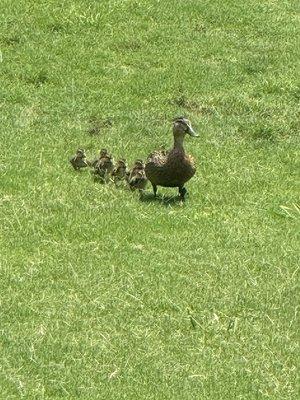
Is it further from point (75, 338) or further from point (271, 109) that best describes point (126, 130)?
point (75, 338)

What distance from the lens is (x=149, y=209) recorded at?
14000 millimetres

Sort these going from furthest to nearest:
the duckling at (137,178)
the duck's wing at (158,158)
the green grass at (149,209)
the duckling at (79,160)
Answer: the duckling at (79,160) → the duckling at (137,178) → the duck's wing at (158,158) → the green grass at (149,209)

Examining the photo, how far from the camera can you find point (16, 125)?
1670 cm

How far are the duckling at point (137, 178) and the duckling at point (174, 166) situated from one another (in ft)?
0.57

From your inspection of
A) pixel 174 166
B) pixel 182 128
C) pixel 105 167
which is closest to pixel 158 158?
pixel 174 166

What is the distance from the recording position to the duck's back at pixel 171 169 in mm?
14227

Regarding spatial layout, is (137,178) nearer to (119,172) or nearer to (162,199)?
(119,172)

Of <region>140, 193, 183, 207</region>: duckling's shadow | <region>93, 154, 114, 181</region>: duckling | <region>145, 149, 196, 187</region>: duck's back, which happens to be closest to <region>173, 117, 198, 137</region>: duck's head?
<region>145, 149, 196, 187</region>: duck's back

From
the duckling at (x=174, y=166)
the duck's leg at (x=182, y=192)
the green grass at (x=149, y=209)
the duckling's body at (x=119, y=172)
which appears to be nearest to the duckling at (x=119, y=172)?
the duckling's body at (x=119, y=172)

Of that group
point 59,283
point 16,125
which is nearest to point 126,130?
point 16,125

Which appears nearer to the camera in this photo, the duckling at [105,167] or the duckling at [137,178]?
the duckling at [137,178]

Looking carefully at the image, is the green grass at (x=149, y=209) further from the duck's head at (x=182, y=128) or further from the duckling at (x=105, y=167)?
the duck's head at (x=182, y=128)

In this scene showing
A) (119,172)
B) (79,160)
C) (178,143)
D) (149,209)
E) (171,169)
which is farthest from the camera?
(79,160)

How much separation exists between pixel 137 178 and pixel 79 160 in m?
0.86
